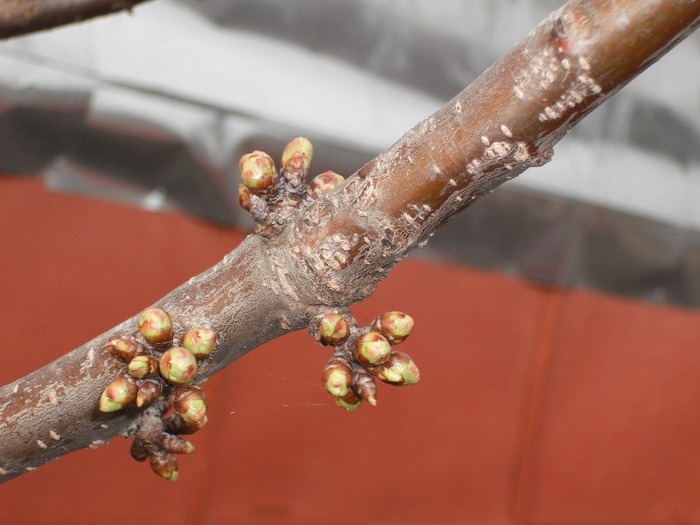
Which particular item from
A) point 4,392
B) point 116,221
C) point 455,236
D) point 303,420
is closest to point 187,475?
point 303,420

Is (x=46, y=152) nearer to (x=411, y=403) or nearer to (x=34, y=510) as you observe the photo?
(x=34, y=510)

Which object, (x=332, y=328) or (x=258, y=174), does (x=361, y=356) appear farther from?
(x=258, y=174)

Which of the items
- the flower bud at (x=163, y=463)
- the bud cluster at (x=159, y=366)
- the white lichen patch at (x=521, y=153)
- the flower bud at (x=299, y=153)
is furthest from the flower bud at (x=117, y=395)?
the white lichen patch at (x=521, y=153)

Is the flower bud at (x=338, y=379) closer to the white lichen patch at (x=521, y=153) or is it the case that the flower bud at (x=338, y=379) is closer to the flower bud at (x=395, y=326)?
the flower bud at (x=395, y=326)

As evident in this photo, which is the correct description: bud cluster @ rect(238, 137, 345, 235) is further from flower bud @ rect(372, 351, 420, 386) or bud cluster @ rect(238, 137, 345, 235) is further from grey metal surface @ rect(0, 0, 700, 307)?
grey metal surface @ rect(0, 0, 700, 307)

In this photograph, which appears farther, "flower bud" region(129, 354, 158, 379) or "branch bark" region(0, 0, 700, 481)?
"flower bud" region(129, 354, 158, 379)

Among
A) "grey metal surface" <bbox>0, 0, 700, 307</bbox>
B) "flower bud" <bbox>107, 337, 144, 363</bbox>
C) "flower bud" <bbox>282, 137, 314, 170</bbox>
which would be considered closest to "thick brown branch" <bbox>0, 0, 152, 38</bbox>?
"flower bud" <bbox>282, 137, 314, 170</bbox>
